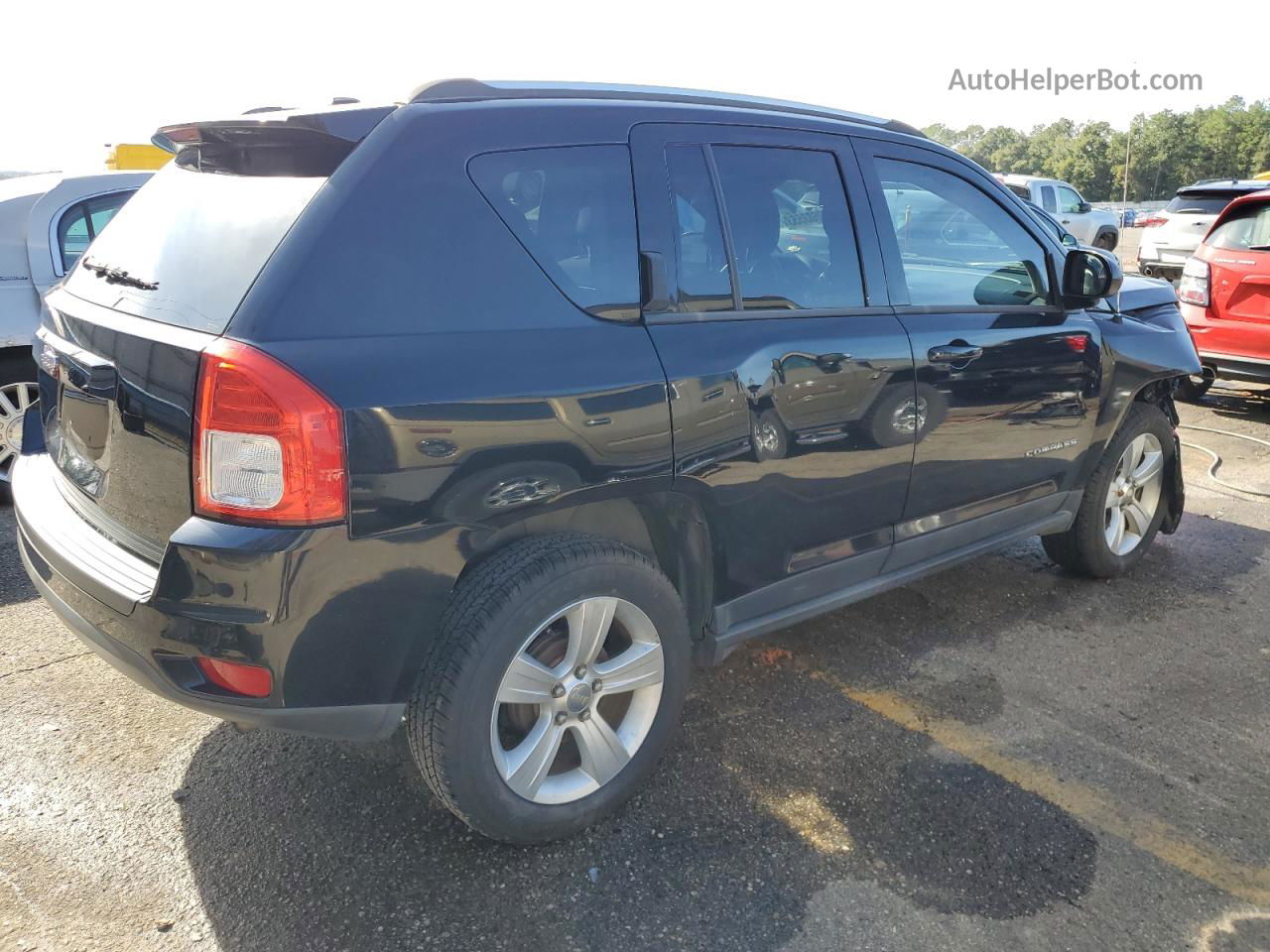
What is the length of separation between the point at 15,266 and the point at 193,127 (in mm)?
3351

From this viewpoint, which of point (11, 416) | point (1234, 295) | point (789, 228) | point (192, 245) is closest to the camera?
point (192, 245)

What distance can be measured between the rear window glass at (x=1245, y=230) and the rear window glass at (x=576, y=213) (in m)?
6.67

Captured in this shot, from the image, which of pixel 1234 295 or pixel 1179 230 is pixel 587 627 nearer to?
pixel 1234 295

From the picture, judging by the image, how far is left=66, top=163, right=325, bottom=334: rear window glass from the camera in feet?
7.13

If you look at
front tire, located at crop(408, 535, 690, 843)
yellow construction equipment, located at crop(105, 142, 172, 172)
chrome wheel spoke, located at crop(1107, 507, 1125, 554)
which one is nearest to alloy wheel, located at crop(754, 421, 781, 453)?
front tire, located at crop(408, 535, 690, 843)

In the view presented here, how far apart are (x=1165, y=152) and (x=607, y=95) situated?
103 m

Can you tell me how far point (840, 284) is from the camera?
307cm

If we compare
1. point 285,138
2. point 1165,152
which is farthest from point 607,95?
point 1165,152

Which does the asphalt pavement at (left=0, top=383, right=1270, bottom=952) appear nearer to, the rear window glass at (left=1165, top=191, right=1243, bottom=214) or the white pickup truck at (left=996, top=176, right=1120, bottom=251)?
the rear window glass at (left=1165, top=191, right=1243, bottom=214)

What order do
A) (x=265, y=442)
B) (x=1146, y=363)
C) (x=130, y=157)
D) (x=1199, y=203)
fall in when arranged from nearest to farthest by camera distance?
(x=265, y=442) → (x=1146, y=363) → (x=130, y=157) → (x=1199, y=203)

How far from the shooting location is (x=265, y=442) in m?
2.00

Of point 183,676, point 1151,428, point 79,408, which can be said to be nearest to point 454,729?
point 183,676

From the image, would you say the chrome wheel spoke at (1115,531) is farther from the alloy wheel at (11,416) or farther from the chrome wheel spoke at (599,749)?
the alloy wheel at (11,416)

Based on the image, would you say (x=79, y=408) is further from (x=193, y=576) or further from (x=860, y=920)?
(x=860, y=920)
